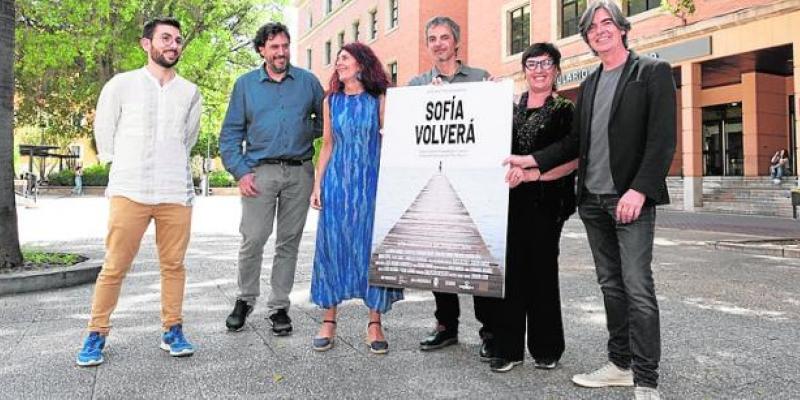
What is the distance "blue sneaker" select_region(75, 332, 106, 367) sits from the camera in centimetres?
327

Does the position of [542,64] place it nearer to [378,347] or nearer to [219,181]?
[378,347]

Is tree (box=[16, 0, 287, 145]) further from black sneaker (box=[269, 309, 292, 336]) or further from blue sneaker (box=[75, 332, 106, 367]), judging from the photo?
blue sneaker (box=[75, 332, 106, 367])

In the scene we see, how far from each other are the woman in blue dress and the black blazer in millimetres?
1488

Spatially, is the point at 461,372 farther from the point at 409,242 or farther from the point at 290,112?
the point at 290,112

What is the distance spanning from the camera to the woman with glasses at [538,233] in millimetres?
3211

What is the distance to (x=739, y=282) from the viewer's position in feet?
20.4

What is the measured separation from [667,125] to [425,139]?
4.17 ft

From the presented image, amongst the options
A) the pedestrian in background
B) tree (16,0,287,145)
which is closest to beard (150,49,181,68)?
tree (16,0,287,145)

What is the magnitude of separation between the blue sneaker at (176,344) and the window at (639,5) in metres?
19.6

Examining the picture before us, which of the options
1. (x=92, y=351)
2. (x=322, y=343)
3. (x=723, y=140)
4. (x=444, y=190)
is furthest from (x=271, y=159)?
(x=723, y=140)

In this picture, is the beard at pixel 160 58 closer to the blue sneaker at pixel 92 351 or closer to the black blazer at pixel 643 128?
the blue sneaker at pixel 92 351

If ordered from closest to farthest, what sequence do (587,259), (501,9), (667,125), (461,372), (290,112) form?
(667,125)
(461,372)
(290,112)
(587,259)
(501,9)

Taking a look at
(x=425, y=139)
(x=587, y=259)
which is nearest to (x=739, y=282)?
(x=587, y=259)

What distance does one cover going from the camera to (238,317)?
412cm
